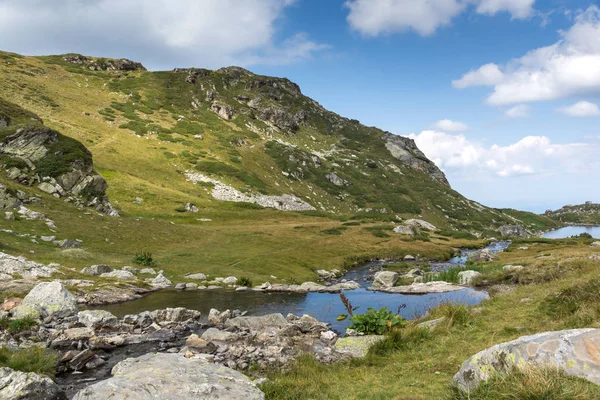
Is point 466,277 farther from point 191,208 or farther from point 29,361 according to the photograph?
point 191,208

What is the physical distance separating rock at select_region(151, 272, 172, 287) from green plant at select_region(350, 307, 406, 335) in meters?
22.7

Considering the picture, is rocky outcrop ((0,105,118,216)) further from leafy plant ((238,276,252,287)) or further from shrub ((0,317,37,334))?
shrub ((0,317,37,334))

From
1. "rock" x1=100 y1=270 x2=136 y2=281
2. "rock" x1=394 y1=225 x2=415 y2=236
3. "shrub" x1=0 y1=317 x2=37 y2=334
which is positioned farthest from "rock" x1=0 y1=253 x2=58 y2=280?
"rock" x1=394 y1=225 x2=415 y2=236

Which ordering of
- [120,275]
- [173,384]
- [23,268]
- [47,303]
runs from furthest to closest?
[120,275]
[23,268]
[47,303]
[173,384]

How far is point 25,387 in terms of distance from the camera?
Answer: 10391 millimetres

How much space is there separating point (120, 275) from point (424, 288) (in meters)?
28.9

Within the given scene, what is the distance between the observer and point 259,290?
35406mm

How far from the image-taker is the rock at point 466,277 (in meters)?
34.1

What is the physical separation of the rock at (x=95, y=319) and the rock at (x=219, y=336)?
6.18 m

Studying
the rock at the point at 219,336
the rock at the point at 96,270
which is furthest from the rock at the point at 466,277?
the rock at the point at 96,270

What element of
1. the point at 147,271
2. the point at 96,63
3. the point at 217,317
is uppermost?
the point at 96,63

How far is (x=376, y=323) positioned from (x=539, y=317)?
6.71m

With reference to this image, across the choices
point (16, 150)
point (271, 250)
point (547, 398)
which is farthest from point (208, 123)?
point (547, 398)

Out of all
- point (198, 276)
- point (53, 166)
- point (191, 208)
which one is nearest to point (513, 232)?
point (191, 208)
